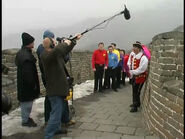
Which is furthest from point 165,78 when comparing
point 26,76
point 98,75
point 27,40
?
point 98,75

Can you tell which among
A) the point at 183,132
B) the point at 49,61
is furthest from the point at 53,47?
the point at 183,132

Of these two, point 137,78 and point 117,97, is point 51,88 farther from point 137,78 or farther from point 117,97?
point 117,97

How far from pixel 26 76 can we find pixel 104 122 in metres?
1.89

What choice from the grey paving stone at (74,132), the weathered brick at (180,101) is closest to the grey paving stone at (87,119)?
the grey paving stone at (74,132)

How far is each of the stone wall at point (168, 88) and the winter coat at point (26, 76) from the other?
227 centimetres

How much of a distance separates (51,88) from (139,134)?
1854mm

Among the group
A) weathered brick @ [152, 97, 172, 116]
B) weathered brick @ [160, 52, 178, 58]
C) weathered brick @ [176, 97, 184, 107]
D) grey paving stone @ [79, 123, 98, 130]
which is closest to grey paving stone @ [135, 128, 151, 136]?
weathered brick @ [152, 97, 172, 116]

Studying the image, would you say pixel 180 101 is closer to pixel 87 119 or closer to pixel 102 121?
pixel 102 121

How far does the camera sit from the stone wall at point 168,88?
4.60 m

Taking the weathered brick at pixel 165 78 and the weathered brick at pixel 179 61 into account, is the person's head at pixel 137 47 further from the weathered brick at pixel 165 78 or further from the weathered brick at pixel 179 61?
the weathered brick at pixel 179 61

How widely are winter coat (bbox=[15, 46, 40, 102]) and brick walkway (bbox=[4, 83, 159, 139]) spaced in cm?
75

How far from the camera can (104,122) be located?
22.7 feet

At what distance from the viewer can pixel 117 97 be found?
1064cm

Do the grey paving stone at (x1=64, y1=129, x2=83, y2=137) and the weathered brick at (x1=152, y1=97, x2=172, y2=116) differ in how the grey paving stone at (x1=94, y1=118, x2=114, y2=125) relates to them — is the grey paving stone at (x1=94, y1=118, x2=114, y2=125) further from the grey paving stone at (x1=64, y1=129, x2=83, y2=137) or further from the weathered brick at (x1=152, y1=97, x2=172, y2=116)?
the weathered brick at (x1=152, y1=97, x2=172, y2=116)
